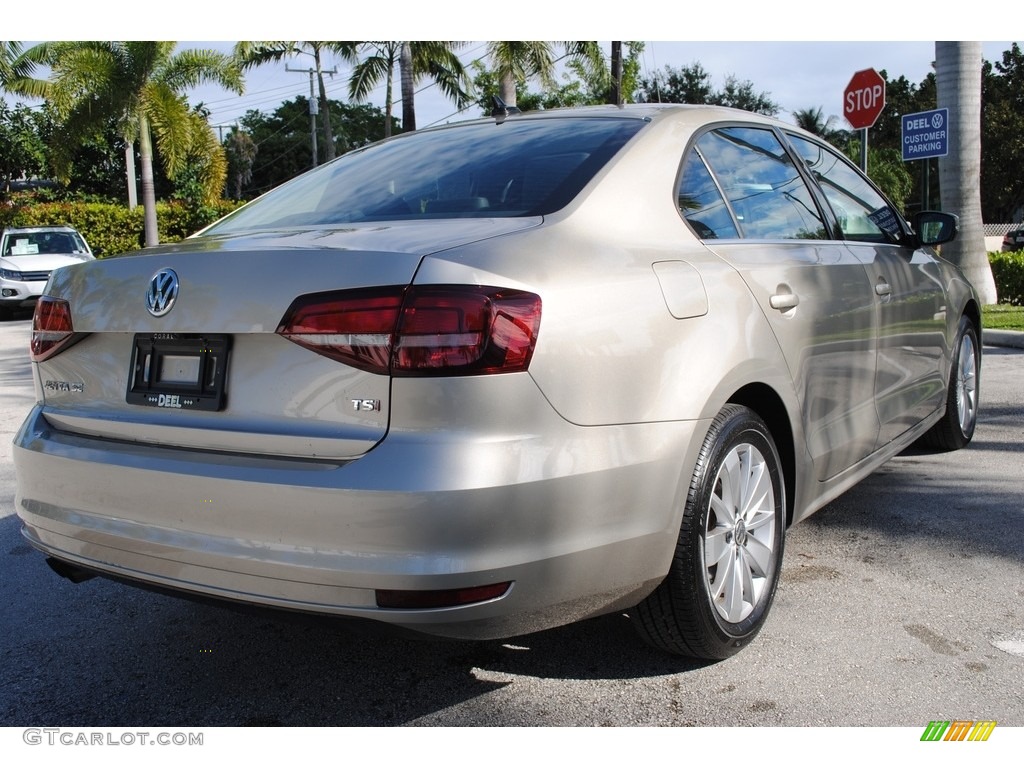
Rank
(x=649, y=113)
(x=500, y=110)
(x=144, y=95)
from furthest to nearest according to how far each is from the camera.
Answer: (x=144, y=95)
(x=500, y=110)
(x=649, y=113)

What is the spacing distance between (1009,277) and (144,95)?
19.1m

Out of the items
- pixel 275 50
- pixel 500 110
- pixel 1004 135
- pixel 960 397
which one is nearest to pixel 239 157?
pixel 275 50

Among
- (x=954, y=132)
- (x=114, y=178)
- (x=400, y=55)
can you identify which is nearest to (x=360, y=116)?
(x=114, y=178)

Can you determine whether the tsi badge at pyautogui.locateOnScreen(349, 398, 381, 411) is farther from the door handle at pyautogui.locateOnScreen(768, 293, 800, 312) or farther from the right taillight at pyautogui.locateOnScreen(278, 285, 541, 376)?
the door handle at pyautogui.locateOnScreen(768, 293, 800, 312)

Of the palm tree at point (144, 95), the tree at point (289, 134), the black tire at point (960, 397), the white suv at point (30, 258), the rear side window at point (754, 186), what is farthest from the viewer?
the tree at point (289, 134)

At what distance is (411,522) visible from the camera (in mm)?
2074

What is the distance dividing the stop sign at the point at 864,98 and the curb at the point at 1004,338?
9.09 ft

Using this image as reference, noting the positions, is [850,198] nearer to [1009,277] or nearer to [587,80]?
[1009,277]

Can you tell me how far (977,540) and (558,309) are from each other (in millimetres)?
2565

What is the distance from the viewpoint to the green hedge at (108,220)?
89.4 feet

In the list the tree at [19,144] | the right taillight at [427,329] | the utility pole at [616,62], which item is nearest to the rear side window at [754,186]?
the right taillight at [427,329]

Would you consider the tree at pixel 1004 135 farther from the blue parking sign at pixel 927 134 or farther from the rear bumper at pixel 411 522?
the rear bumper at pixel 411 522

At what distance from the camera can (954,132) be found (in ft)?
38.4
